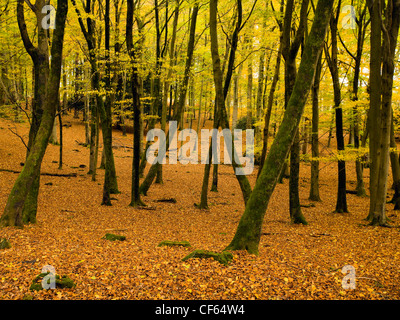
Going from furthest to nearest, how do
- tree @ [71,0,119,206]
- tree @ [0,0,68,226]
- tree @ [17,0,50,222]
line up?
tree @ [71,0,119,206] < tree @ [17,0,50,222] < tree @ [0,0,68,226]

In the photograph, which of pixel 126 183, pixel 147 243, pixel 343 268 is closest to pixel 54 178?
pixel 126 183

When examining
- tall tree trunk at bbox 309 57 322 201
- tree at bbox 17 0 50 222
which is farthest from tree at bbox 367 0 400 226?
tree at bbox 17 0 50 222

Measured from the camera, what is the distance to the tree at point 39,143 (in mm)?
5938

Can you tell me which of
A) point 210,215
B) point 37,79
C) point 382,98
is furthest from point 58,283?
point 382,98

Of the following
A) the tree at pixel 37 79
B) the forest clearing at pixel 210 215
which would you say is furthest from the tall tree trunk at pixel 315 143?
the tree at pixel 37 79

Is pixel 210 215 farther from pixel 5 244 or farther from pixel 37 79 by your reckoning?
pixel 37 79

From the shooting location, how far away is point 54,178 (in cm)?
1312

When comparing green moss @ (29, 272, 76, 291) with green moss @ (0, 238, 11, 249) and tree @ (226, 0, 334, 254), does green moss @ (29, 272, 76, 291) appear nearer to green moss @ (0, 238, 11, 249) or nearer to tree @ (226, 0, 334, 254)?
green moss @ (0, 238, 11, 249)

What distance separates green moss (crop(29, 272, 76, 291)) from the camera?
3.41 metres

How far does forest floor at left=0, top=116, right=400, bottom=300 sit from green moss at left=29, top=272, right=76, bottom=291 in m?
0.07

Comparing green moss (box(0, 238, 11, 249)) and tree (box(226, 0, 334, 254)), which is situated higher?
tree (box(226, 0, 334, 254))

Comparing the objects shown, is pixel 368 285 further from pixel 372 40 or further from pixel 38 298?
pixel 372 40

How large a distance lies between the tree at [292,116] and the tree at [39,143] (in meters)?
4.44
